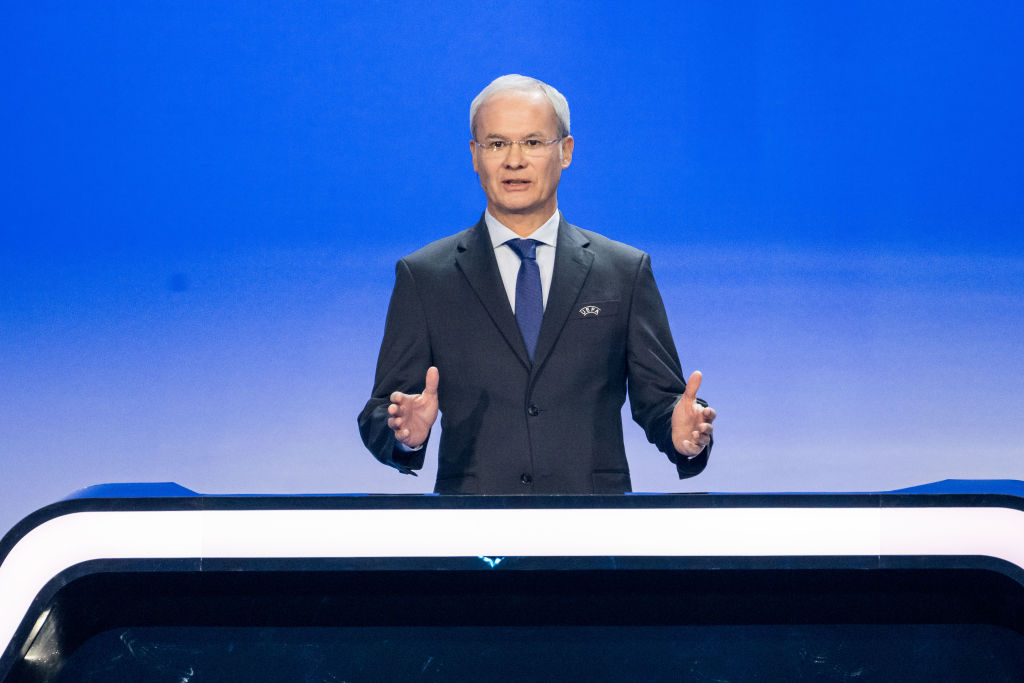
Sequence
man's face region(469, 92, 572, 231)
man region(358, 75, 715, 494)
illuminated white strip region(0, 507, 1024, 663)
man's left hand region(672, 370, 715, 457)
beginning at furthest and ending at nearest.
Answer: man's face region(469, 92, 572, 231) < man region(358, 75, 715, 494) < man's left hand region(672, 370, 715, 457) < illuminated white strip region(0, 507, 1024, 663)

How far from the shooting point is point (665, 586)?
126 cm

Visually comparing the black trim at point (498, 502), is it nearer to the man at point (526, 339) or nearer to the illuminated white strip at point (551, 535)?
the illuminated white strip at point (551, 535)

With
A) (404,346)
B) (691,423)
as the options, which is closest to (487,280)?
(404,346)

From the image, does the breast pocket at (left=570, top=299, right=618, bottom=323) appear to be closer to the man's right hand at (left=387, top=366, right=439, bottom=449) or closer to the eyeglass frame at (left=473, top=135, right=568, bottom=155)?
the eyeglass frame at (left=473, top=135, right=568, bottom=155)

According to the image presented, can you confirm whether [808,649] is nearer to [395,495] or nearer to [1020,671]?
[1020,671]

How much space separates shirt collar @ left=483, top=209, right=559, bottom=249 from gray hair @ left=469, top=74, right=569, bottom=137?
192 millimetres

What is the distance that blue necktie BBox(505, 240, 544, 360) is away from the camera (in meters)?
2.04

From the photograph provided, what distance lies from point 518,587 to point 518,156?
1.09 meters

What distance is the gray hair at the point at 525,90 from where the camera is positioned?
6.95 ft

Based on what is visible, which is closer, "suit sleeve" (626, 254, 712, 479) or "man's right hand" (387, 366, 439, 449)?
"man's right hand" (387, 366, 439, 449)

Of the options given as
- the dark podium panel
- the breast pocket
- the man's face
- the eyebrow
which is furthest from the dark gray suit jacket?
the dark podium panel

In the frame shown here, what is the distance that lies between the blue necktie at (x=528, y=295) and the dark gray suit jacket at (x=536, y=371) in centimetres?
4

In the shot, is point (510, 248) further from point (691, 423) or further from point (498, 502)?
point (498, 502)

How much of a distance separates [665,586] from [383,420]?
67cm
